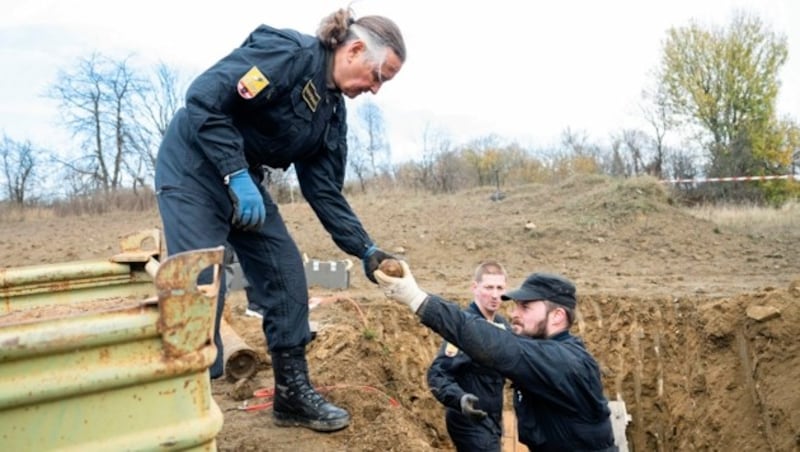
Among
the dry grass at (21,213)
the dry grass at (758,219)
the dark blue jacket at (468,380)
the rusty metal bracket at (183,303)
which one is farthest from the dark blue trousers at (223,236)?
the dry grass at (21,213)

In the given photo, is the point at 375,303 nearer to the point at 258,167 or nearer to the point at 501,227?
the point at 258,167

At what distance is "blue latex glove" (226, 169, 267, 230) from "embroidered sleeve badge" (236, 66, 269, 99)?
310 millimetres

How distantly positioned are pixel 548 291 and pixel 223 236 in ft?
6.44

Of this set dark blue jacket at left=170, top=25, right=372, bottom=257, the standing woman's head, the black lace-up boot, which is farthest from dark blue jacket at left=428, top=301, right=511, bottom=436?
the standing woman's head

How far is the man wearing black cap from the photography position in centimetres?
325

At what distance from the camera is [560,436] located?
→ 3.77m

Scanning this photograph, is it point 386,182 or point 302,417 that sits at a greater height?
point 386,182

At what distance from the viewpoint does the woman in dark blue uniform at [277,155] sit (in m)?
2.66

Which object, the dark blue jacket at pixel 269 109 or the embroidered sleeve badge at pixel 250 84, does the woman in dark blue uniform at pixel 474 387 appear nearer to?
the dark blue jacket at pixel 269 109

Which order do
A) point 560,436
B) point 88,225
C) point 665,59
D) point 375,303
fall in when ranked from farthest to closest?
point 665,59
point 88,225
point 375,303
point 560,436

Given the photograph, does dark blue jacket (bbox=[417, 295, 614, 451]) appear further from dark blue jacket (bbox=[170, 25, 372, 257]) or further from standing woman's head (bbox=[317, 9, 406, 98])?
standing woman's head (bbox=[317, 9, 406, 98])

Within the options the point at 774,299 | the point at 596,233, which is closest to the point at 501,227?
the point at 596,233

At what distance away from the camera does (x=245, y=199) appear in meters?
2.61

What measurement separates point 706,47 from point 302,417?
1185 inches
